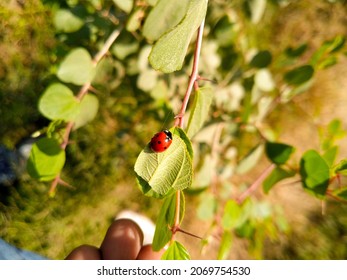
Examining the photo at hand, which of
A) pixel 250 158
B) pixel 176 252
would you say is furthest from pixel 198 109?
pixel 250 158

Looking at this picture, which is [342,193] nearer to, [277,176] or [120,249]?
[277,176]

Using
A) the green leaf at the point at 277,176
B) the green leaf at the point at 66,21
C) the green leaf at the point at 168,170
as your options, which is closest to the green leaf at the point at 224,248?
the green leaf at the point at 277,176

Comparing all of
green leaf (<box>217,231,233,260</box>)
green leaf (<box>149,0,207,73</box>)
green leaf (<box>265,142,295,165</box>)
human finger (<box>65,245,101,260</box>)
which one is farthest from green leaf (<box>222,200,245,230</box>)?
green leaf (<box>149,0,207,73</box>)

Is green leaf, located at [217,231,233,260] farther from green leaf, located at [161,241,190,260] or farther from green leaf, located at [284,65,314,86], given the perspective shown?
green leaf, located at [284,65,314,86]

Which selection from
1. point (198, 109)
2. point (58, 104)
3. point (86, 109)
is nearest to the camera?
point (198, 109)

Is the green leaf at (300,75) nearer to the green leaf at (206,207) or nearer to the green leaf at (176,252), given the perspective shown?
the green leaf at (206,207)

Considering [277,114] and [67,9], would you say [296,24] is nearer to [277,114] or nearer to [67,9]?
[277,114]

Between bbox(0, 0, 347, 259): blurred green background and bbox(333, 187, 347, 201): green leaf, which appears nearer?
bbox(333, 187, 347, 201): green leaf
